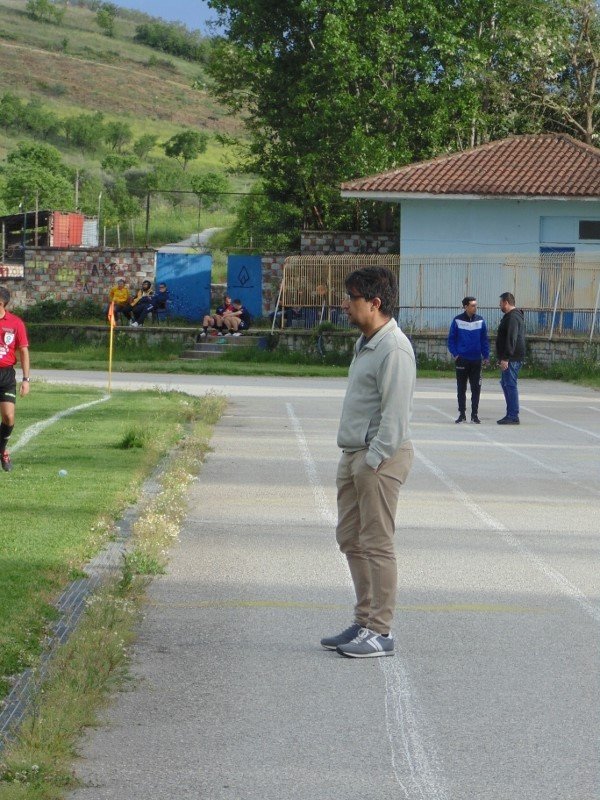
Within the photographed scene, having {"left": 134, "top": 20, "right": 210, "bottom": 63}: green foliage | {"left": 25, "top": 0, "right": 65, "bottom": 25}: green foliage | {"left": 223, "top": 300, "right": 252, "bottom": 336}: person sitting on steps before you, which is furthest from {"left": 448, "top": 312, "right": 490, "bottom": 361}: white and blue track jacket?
{"left": 25, "top": 0, "right": 65, "bottom": 25}: green foliage

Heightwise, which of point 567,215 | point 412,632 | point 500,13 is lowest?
point 412,632

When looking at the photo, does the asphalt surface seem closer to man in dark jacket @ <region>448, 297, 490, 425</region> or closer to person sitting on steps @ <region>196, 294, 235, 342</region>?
man in dark jacket @ <region>448, 297, 490, 425</region>

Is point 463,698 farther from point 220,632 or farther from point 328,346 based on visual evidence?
point 328,346

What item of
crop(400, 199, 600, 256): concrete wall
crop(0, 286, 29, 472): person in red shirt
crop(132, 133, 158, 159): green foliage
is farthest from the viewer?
crop(132, 133, 158, 159): green foliage

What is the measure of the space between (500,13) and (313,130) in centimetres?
735

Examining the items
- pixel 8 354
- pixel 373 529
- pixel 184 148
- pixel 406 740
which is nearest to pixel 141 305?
pixel 8 354

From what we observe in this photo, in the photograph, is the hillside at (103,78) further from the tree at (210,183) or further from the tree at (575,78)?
the tree at (575,78)

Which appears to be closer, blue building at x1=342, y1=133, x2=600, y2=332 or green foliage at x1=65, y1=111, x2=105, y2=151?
blue building at x1=342, y1=133, x2=600, y2=332

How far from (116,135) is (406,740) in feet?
389

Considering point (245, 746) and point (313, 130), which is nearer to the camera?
point (245, 746)

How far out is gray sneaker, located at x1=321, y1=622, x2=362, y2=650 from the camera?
7.11m

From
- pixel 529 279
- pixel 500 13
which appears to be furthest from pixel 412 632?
pixel 500 13

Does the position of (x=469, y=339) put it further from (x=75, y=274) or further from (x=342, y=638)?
(x=75, y=274)

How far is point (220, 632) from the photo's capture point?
294 inches
